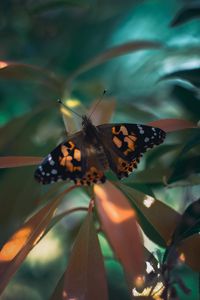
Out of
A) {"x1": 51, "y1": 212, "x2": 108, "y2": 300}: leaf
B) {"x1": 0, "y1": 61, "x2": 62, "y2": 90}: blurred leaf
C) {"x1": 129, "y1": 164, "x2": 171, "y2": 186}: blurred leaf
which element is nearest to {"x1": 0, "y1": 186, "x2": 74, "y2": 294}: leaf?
{"x1": 51, "y1": 212, "x2": 108, "y2": 300}: leaf

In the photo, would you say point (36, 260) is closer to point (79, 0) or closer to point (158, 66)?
point (158, 66)

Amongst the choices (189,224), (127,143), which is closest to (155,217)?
(189,224)

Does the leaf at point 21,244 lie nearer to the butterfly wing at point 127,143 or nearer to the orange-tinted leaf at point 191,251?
the butterfly wing at point 127,143

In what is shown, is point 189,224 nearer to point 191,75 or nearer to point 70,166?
point 70,166

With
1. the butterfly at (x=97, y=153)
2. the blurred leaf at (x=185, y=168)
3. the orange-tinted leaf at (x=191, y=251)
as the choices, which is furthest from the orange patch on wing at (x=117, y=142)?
the orange-tinted leaf at (x=191, y=251)

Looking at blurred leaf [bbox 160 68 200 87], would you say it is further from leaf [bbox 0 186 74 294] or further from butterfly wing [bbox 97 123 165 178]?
leaf [bbox 0 186 74 294]
